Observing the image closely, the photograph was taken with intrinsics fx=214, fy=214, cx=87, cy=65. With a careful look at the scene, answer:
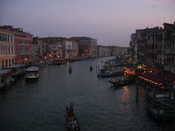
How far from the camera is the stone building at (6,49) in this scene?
4206 cm

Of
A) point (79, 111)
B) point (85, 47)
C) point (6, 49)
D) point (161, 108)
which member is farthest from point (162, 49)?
point (85, 47)

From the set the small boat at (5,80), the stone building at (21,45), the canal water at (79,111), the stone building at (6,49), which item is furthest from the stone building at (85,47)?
the canal water at (79,111)

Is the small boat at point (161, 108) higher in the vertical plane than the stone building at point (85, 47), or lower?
lower

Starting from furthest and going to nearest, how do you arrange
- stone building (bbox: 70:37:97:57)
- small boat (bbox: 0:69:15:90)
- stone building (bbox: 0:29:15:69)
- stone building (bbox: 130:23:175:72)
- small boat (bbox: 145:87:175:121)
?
stone building (bbox: 70:37:97:57) → stone building (bbox: 0:29:15:69) → small boat (bbox: 0:69:15:90) → stone building (bbox: 130:23:175:72) → small boat (bbox: 145:87:175:121)

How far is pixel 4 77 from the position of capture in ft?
103

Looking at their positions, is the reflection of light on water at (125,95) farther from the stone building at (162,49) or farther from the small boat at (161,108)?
the stone building at (162,49)

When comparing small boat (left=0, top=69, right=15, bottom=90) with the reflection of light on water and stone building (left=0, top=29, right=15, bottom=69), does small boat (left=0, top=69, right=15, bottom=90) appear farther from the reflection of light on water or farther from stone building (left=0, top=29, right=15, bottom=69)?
the reflection of light on water

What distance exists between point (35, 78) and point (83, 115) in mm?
22509

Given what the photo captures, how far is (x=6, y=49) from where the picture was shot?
44656mm

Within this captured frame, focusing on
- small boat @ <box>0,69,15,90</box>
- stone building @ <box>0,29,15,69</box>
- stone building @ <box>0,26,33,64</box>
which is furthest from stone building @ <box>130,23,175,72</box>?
stone building @ <box>0,26,33,64</box>

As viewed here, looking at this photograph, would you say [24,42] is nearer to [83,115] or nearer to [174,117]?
[83,115]

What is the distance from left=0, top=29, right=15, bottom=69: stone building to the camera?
42.1 metres

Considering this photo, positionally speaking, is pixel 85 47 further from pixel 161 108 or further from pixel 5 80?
pixel 161 108

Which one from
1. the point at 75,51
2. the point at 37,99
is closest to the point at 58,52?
the point at 75,51
